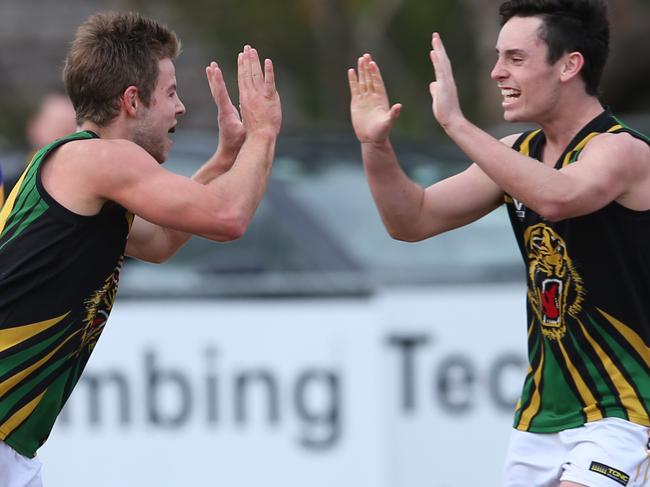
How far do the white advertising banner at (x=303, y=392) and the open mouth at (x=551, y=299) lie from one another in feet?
5.80

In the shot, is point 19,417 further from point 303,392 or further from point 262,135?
point 303,392

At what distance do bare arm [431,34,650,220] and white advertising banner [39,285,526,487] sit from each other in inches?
79.1

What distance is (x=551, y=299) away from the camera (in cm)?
A: 427

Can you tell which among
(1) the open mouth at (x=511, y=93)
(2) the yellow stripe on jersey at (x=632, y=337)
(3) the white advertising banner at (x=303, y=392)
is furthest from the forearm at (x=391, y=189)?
(3) the white advertising banner at (x=303, y=392)

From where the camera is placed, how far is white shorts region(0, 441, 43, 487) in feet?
13.0

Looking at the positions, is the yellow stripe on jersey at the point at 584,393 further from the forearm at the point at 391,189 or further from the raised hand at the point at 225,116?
the raised hand at the point at 225,116

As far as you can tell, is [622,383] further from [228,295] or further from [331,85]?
[331,85]

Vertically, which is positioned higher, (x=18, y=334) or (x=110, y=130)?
(x=110, y=130)

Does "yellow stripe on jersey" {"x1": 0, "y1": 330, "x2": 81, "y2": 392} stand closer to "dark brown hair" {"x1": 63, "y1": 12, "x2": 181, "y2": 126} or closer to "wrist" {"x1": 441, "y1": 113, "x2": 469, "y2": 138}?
"dark brown hair" {"x1": 63, "y1": 12, "x2": 181, "y2": 126}

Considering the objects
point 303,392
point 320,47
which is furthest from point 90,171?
point 320,47

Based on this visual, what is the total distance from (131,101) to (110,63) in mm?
137

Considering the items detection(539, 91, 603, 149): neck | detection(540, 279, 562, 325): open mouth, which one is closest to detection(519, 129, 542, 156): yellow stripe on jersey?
detection(539, 91, 603, 149): neck

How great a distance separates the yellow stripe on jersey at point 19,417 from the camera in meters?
3.96

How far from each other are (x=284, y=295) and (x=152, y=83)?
2.21 m
